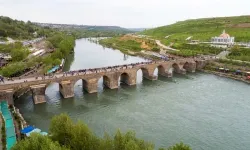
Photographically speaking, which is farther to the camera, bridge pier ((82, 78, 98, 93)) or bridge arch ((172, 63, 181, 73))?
bridge arch ((172, 63, 181, 73))

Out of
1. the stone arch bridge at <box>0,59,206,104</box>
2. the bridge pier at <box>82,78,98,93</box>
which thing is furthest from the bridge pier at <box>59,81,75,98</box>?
the bridge pier at <box>82,78,98,93</box>

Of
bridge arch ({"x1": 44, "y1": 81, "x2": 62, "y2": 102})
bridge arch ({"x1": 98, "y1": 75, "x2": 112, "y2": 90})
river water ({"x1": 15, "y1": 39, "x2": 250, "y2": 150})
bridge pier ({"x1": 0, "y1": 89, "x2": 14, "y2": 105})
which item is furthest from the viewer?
bridge arch ({"x1": 98, "y1": 75, "x2": 112, "y2": 90})

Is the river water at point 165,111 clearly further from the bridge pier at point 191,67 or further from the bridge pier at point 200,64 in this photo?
the bridge pier at point 200,64

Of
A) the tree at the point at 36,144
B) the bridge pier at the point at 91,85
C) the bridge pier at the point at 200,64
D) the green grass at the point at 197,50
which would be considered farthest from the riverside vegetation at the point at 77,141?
the green grass at the point at 197,50

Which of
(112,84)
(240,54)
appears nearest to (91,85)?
(112,84)

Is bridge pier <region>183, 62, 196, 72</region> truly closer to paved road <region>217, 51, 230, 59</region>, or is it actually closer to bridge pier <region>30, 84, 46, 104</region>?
paved road <region>217, 51, 230, 59</region>

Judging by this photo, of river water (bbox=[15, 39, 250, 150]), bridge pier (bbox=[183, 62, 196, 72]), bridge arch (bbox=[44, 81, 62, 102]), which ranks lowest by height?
river water (bbox=[15, 39, 250, 150])
